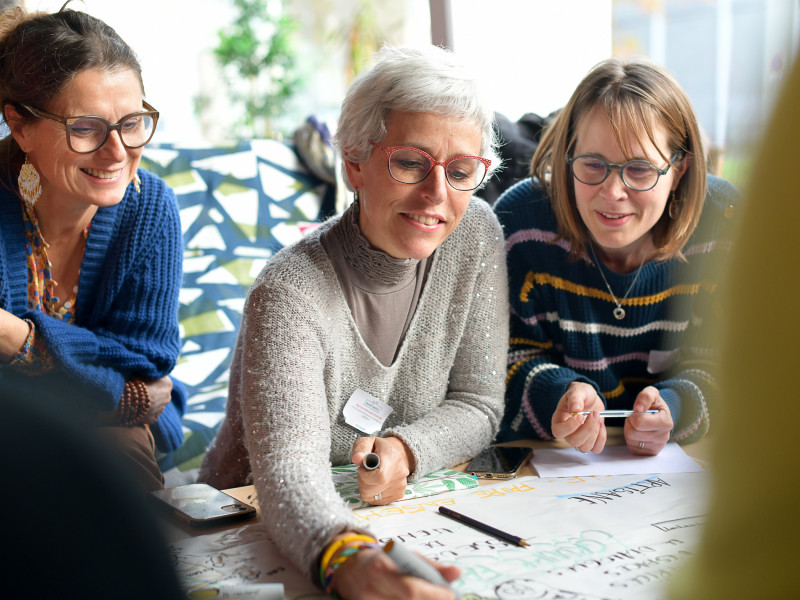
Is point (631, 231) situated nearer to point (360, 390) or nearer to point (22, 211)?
point (360, 390)

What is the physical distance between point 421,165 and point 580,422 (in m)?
0.55

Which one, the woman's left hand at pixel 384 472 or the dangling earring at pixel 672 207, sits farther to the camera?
the dangling earring at pixel 672 207

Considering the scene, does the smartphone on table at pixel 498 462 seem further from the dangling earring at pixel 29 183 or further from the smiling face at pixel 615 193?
the dangling earring at pixel 29 183

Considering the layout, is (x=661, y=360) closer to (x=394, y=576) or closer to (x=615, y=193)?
(x=615, y=193)

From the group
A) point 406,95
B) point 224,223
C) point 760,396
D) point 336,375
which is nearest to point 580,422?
point 336,375

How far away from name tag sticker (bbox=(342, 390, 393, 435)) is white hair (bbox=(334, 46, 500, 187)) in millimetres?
458

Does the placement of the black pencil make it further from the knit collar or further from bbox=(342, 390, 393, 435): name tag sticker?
the knit collar

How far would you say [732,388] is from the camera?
15.7 inches

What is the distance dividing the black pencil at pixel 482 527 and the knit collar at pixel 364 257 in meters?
0.50

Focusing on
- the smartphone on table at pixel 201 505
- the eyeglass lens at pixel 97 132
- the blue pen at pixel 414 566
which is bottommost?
the smartphone on table at pixel 201 505

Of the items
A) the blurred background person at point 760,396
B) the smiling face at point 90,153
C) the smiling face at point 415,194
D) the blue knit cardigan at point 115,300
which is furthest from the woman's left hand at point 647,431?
the smiling face at point 90,153

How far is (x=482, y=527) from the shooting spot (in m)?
1.01

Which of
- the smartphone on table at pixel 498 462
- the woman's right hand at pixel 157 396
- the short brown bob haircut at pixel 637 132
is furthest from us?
the woman's right hand at pixel 157 396

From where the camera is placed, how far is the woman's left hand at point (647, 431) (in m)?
1.32
